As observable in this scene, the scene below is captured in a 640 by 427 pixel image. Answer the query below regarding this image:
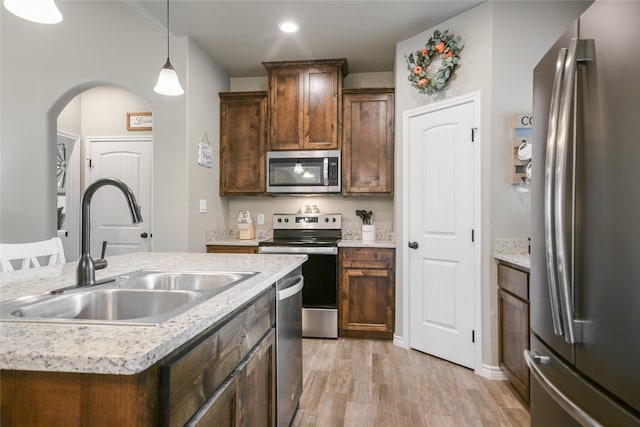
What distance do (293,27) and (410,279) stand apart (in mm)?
2375

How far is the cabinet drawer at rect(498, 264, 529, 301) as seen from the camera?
85.3 inches

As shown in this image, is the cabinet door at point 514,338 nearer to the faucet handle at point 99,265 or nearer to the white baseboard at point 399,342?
the white baseboard at point 399,342

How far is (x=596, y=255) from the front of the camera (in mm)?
879

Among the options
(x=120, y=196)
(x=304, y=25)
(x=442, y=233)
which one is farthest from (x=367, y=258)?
(x=120, y=196)

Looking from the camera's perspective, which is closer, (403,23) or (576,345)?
(576,345)

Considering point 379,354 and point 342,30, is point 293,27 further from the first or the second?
point 379,354

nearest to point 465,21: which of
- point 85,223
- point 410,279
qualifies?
point 410,279

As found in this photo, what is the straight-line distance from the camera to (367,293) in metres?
3.44

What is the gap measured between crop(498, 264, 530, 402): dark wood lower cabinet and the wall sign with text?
4.04 m

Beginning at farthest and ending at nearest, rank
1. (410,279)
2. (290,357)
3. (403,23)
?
1. (410,279)
2. (403,23)
3. (290,357)

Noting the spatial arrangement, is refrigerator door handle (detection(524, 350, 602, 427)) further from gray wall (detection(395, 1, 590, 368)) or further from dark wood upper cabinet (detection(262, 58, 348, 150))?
dark wood upper cabinet (detection(262, 58, 348, 150))

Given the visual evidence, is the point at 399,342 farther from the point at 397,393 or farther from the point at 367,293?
the point at 397,393

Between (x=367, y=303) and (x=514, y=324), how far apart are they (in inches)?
53.6

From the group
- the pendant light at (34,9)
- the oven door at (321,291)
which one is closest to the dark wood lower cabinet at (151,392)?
the pendant light at (34,9)
